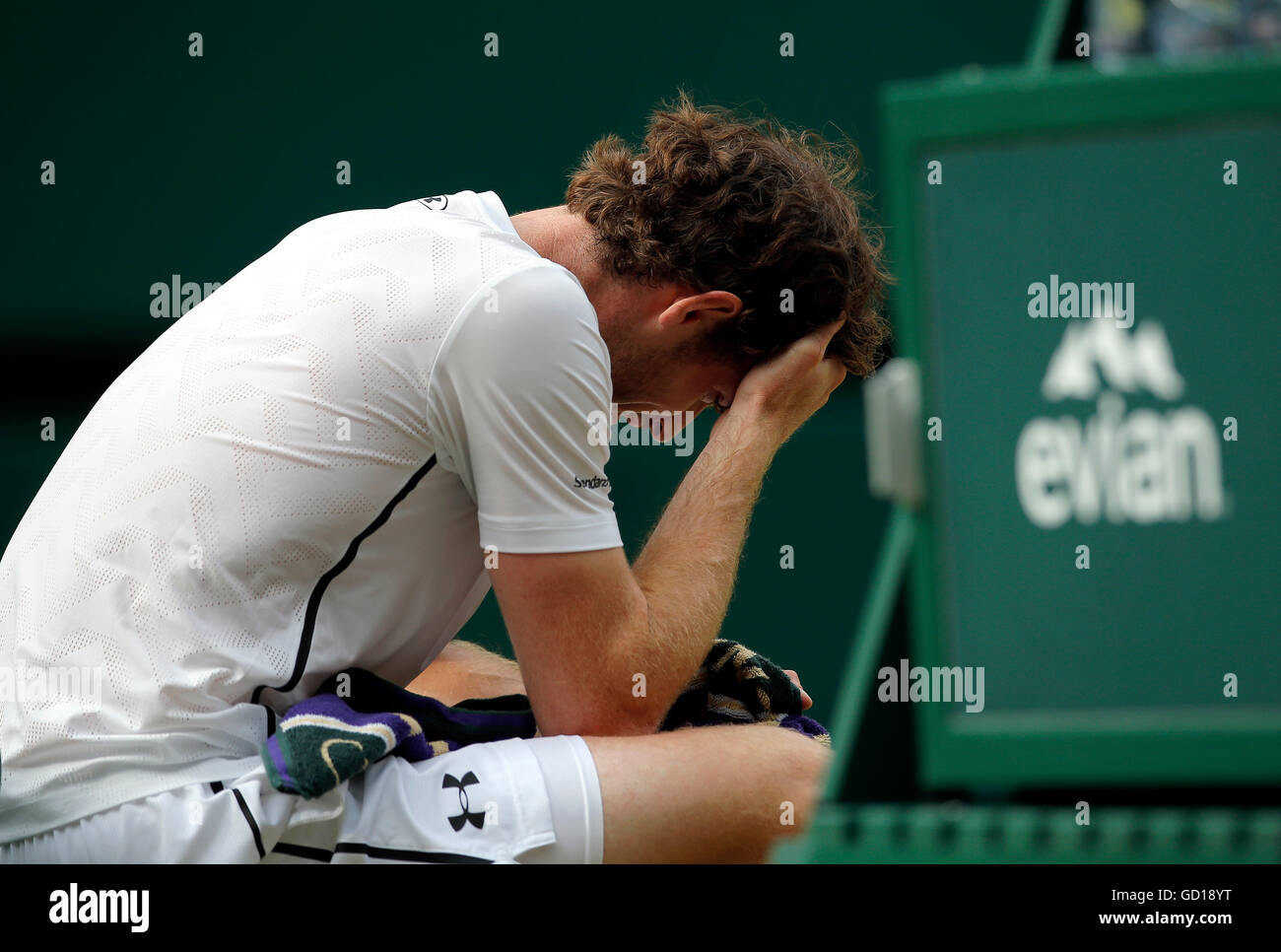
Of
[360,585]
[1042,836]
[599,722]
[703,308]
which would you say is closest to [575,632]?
[599,722]

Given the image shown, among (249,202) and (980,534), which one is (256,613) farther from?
(249,202)

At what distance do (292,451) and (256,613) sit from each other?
0.14 meters

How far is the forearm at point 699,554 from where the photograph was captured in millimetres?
1183

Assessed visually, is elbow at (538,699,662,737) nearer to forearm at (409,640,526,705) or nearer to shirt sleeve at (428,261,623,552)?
shirt sleeve at (428,261,623,552)

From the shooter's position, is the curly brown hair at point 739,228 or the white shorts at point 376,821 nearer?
the white shorts at point 376,821

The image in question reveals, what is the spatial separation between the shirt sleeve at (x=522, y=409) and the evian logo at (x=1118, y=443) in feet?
1.99

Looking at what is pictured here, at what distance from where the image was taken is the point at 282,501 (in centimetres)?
109

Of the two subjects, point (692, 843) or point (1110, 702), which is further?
point (692, 843)

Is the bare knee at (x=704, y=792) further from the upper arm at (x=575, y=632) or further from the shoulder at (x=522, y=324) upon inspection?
the shoulder at (x=522, y=324)

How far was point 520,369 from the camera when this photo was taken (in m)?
1.10

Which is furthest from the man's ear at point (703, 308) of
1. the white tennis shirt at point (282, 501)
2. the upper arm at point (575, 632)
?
the upper arm at point (575, 632)

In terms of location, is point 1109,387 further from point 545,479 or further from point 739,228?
point 739,228

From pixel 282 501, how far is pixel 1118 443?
0.73 meters
